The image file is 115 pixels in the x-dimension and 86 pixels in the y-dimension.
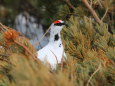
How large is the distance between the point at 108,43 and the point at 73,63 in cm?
43

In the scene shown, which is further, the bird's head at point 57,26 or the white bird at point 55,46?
the bird's head at point 57,26

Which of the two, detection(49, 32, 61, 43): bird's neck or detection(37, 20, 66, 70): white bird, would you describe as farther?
detection(49, 32, 61, 43): bird's neck

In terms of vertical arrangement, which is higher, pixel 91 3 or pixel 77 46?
pixel 91 3

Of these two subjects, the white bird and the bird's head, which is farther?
the bird's head

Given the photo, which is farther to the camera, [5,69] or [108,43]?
[108,43]

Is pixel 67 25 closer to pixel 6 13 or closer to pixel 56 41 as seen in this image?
pixel 56 41

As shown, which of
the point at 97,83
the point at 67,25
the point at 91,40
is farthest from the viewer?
the point at 67,25

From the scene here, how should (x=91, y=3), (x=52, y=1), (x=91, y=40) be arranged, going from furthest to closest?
(x=52, y=1)
(x=91, y=3)
(x=91, y=40)

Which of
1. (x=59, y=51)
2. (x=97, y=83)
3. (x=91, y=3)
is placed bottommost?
(x=97, y=83)

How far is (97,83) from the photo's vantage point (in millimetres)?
1288

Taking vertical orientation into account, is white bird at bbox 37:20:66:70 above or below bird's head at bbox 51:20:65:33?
below

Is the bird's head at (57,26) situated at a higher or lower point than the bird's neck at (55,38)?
higher

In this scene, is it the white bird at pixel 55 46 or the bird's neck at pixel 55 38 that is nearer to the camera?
the white bird at pixel 55 46

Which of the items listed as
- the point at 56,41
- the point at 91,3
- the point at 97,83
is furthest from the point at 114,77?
the point at 91,3
